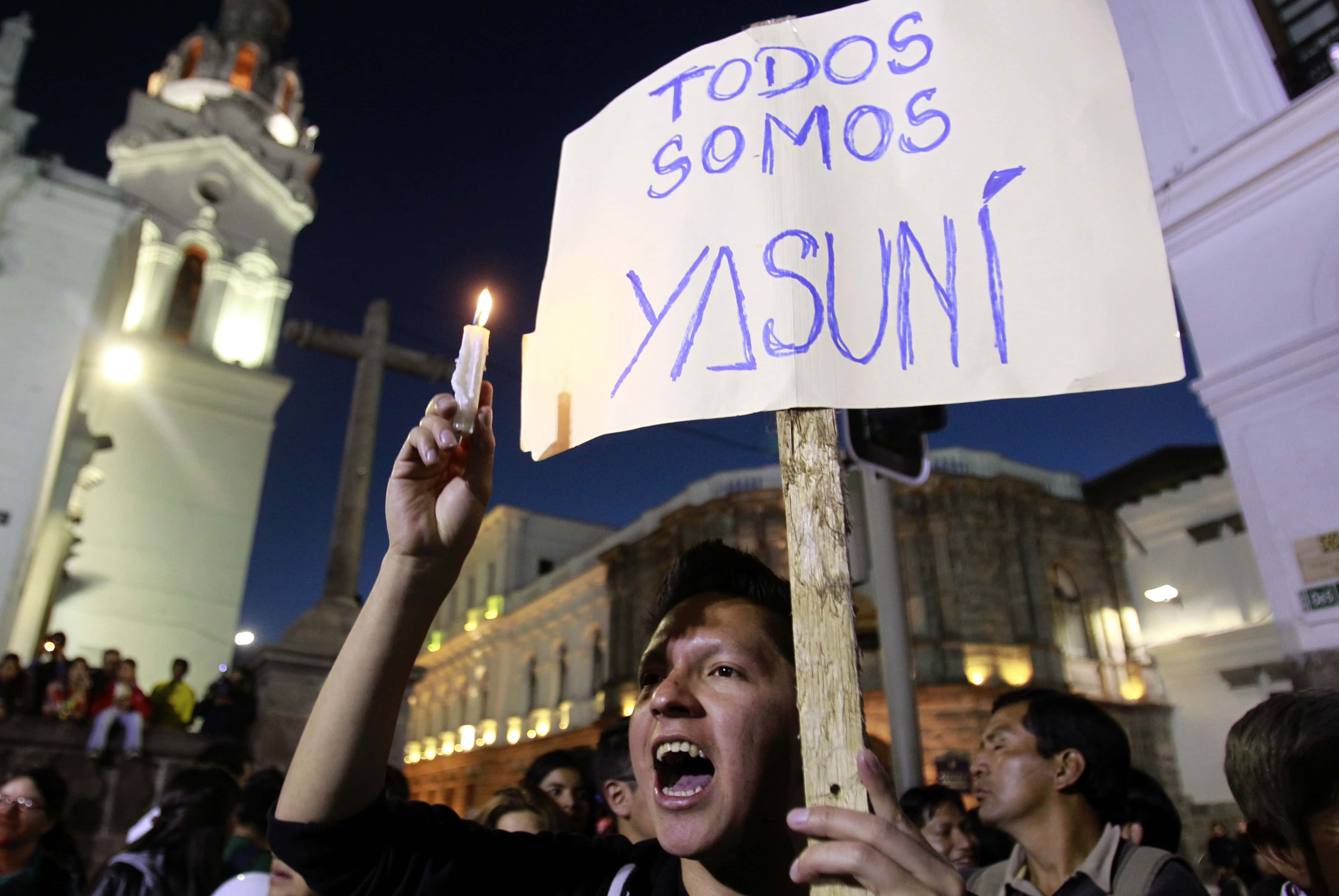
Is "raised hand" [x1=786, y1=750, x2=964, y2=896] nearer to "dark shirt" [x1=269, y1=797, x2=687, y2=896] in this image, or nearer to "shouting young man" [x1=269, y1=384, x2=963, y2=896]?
"shouting young man" [x1=269, y1=384, x2=963, y2=896]

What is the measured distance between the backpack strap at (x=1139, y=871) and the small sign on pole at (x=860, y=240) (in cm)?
140

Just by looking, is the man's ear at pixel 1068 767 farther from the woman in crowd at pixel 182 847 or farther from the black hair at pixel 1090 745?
the woman in crowd at pixel 182 847

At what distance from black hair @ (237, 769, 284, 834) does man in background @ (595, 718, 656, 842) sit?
4.45 feet

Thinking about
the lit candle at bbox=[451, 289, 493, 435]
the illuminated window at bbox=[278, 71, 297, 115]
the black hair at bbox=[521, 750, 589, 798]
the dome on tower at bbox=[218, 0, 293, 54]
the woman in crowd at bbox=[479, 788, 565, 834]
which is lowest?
the woman in crowd at bbox=[479, 788, 565, 834]

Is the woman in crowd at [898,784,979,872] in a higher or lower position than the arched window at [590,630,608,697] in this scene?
lower

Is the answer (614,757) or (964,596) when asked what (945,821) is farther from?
(964,596)

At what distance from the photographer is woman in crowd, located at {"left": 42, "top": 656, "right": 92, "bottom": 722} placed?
7.66m

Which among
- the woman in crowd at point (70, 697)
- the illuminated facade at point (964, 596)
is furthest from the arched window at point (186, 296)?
the woman in crowd at point (70, 697)

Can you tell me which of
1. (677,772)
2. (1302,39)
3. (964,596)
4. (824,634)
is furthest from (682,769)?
(964,596)

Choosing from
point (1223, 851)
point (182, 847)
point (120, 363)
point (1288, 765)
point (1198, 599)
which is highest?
point (120, 363)

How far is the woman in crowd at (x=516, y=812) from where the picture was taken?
3217 mm

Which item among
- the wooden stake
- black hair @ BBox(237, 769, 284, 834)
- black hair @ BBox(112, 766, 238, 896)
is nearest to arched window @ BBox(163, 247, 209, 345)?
black hair @ BBox(237, 769, 284, 834)

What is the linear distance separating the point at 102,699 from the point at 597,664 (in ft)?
75.5

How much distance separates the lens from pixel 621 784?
3602 mm
